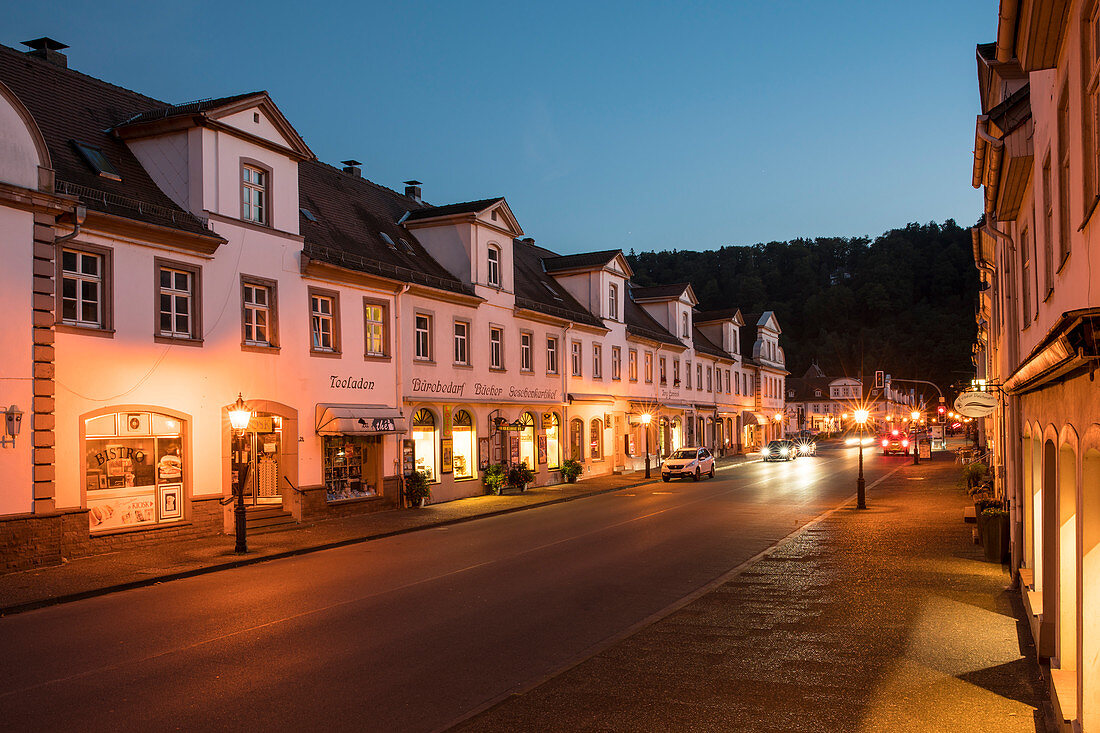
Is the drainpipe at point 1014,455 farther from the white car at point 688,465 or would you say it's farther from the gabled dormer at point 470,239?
the white car at point 688,465

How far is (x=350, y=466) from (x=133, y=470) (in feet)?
23.9

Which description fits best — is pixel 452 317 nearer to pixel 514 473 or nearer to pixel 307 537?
pixel 514 473

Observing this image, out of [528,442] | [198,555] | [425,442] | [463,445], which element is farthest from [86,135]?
[528,442]

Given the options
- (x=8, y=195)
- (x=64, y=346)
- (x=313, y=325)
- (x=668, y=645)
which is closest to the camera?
(x=668, y=645)

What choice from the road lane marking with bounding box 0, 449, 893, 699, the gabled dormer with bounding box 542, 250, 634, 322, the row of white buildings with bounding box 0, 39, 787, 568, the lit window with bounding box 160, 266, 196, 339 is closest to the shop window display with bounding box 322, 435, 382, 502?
the row of white buildings with bounding box 0, 39, 787, 568

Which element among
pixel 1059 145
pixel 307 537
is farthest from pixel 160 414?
pixel 1059 145

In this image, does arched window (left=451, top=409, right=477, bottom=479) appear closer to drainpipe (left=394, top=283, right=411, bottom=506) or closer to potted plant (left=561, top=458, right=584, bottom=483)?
drainpipe (left=394, top=283, right=411, bottom=506)

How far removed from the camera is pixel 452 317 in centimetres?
2977

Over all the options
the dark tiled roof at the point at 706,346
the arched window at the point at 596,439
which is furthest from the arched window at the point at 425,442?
the dark tiled roof at the point at 706,346

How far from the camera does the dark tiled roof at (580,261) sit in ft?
139

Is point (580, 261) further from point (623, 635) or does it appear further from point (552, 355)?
point (623, 635)

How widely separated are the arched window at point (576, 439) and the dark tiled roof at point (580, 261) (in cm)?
795

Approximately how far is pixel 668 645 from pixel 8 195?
14.1 meters

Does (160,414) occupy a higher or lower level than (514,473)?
higher
